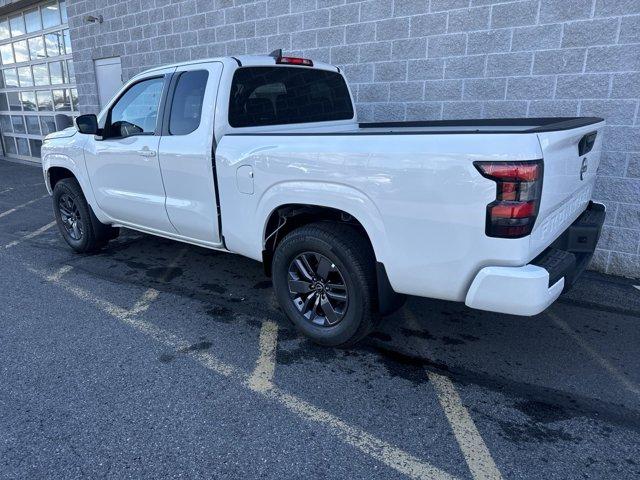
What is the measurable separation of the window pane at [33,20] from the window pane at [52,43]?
0.50 m

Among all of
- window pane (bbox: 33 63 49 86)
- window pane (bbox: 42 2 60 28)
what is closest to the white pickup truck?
window pane (bbox: 42 2 60 28)

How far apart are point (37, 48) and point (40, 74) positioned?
64 cm

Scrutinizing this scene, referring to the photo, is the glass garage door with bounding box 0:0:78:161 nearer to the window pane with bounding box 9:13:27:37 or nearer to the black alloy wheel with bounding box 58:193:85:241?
the window pane with bounding box 9:13:27:37

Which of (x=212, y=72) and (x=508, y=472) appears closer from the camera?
(x=508, y=472)

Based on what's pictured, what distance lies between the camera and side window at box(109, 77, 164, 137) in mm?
4242

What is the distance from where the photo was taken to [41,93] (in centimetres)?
1257

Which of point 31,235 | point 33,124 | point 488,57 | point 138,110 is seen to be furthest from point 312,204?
point 33,124

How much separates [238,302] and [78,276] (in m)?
1.85

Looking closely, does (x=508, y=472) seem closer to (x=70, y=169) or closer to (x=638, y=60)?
(x=638, y=60)

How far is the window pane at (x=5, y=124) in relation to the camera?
14.3 meters

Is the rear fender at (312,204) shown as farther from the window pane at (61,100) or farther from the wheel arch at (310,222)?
the window pane at (61,100)

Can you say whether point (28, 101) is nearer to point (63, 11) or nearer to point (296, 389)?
point (63, 11)

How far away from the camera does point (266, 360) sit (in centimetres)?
327

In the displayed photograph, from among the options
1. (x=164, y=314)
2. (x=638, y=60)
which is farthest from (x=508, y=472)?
(x=638, y=60)
